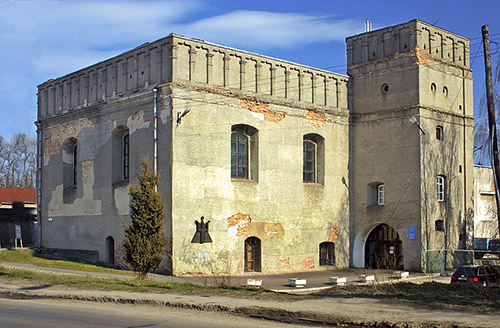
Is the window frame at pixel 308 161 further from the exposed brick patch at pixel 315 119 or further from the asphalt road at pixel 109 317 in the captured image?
the asphalt road at pixel 109 317

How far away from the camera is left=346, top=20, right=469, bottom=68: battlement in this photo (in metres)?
30.5

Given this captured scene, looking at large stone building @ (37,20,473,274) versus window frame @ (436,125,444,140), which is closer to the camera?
large stone building @ (37,20,473,274)

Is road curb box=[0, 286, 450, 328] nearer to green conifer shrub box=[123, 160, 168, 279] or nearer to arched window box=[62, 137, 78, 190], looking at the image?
green conifer shrub box=[123, 160, 168, 279]

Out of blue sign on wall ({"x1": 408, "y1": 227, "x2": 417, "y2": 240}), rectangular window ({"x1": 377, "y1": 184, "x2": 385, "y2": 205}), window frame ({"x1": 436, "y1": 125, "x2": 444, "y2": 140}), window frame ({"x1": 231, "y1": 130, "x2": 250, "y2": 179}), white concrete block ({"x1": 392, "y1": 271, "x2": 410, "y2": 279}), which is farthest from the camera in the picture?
rectangular window ({"x1": 377, "y1": 184, "x2": 385, "y2": 205})

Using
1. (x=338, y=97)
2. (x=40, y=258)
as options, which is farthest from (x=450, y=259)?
(x=40, y=258)

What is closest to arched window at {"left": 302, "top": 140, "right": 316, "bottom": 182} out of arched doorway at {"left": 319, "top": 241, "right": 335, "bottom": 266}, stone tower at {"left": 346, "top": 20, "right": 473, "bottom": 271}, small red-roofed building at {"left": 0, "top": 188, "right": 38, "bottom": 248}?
stone tower at {"left": 346, "top": 20, "right": 473, "bottom": 271}

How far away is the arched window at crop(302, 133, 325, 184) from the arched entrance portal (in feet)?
13.5

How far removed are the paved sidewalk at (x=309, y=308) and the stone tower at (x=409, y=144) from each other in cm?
1506

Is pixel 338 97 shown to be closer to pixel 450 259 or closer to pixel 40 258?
pixel 450 259

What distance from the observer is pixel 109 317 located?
12984 millimetres

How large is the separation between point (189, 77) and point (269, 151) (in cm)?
528

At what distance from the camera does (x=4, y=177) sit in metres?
75.2

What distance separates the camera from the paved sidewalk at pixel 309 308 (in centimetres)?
1215

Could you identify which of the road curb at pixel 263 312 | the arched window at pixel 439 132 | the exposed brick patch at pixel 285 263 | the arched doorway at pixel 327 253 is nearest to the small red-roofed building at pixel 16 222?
the exposed brick patch at pixel 285 263
